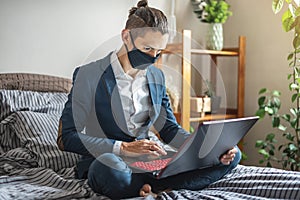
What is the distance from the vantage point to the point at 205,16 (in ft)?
10.1

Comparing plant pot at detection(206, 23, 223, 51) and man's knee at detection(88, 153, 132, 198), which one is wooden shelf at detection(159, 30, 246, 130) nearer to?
plant pot at detection(206, 23, 223, 51)

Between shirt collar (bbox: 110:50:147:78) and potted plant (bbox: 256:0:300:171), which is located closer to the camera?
shirt collar (bbox: 110:50:147:78)

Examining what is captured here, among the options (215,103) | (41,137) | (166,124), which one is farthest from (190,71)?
(41,137)

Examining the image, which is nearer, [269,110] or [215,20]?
[269,110]

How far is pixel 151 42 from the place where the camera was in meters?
1.67

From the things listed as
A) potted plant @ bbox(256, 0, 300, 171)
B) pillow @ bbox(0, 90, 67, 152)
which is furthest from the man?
potted plant @ bbox(256, 0, 300, 171)

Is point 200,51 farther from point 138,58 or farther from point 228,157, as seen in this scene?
point 228,157

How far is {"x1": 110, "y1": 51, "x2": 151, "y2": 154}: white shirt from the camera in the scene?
1769mm

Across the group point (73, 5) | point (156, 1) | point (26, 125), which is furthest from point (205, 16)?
point (26, 125)

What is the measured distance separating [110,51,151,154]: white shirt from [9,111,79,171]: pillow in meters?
0.31

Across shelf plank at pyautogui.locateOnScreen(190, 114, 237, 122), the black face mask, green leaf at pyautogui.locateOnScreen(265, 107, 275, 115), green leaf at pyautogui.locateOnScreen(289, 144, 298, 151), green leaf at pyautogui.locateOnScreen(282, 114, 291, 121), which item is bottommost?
green leaf at pyautogui.locateOnScreen(289, 144, 298, 151)

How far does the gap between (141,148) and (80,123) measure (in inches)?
10.6

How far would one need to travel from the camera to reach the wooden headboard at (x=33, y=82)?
217 cm

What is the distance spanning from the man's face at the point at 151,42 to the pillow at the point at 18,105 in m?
0.61
